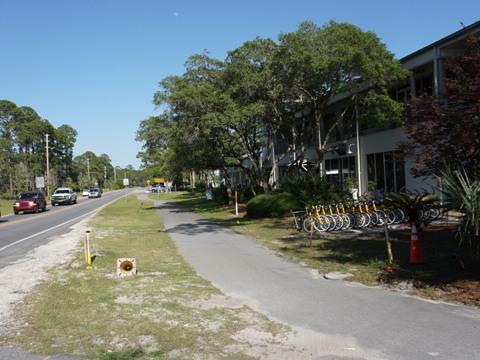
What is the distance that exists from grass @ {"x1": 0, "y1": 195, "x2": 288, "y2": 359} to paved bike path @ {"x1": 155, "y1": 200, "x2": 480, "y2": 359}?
501 mm

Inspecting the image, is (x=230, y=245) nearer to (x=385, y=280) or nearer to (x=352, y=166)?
(x=385, y=280)

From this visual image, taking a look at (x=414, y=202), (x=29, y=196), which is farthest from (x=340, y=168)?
(x=29, y=196)

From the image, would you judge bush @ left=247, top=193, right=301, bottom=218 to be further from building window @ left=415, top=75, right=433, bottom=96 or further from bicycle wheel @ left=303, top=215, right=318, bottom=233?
building window @ left=415, top=75, right=433, bottom=96

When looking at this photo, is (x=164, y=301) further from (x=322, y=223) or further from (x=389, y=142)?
(x=389, y=142)

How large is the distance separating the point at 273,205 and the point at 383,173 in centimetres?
678

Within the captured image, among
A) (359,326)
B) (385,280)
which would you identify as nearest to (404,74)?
(385,280)

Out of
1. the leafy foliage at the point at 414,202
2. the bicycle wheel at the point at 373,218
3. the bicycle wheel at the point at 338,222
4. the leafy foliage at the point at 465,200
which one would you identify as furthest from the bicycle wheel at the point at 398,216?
the leafy foliage at the point at 465,200

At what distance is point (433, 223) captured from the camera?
50.3 feet

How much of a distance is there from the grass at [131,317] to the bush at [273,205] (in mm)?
12092

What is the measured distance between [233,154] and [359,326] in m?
23.8

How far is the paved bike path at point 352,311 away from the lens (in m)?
4.90

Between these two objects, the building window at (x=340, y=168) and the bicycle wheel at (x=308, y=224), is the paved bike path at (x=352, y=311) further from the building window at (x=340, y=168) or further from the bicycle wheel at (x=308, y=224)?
the building window at (x=340, y=168)

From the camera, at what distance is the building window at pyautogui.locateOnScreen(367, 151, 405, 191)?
22.5 metres

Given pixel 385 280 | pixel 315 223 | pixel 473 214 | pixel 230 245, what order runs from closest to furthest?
1. pixel 473 214
2. pixel 385 280
3. pixel 230 245
4. pixel 315 223
